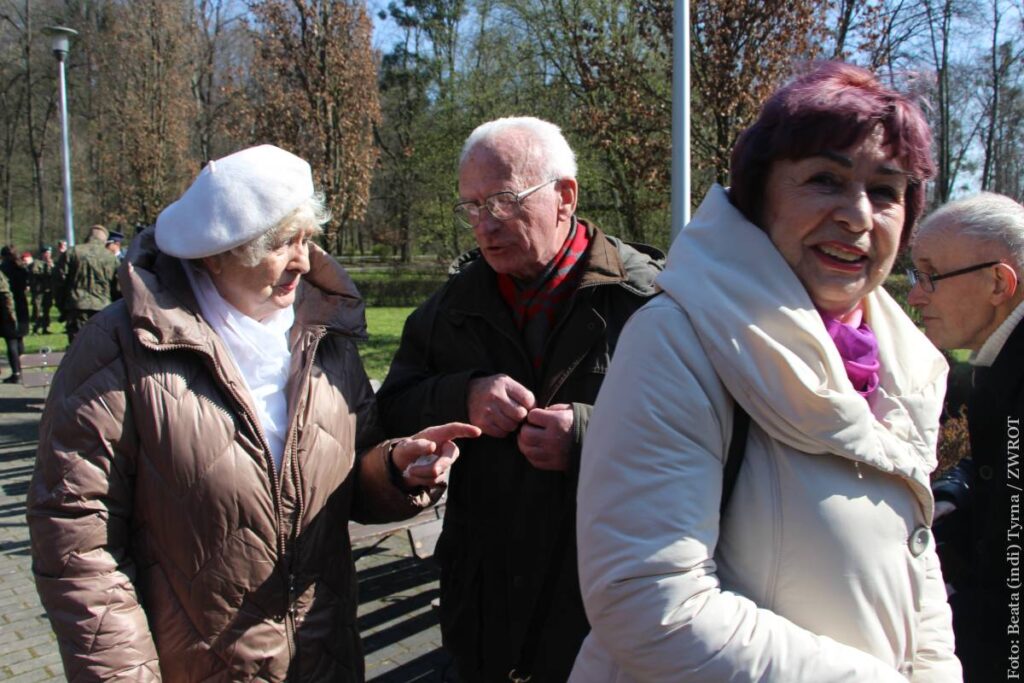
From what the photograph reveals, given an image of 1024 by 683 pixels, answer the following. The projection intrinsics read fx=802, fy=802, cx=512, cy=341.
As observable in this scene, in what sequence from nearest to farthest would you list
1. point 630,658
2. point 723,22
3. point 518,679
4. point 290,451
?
point 630,658, point 290,451, point 518,679, point 723,22

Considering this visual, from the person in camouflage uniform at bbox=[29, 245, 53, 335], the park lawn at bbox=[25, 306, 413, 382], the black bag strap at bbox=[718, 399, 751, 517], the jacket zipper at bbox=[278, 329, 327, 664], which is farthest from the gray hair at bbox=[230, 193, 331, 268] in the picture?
the person in camouflage uniform at bbox=[29, 245, 53, 335]

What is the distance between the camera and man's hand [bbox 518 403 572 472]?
7.04ft

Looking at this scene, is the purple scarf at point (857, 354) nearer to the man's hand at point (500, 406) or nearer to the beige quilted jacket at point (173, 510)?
the man's hand at point (500, 406)

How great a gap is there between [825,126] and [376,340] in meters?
14.8

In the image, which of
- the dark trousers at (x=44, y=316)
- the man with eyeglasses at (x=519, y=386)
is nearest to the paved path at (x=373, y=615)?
the man with eyeglasses at (x=519, y=386)

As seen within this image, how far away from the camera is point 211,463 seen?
74.1 inches

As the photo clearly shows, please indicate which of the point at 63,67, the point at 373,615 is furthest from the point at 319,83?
the point at 373,615

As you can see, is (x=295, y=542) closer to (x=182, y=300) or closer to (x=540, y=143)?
(x=182, y=300)

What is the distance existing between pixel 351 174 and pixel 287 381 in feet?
46.9

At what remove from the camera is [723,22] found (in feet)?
24.4

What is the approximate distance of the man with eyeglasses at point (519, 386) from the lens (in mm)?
2277

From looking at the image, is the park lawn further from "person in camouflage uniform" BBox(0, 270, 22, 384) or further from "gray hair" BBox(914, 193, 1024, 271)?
"gray hair" BBox(914, 193, 1024, 271)

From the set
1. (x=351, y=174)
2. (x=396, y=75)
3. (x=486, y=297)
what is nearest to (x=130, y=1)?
(x=396, y=75)

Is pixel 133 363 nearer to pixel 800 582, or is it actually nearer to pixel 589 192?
pixel 800 582
